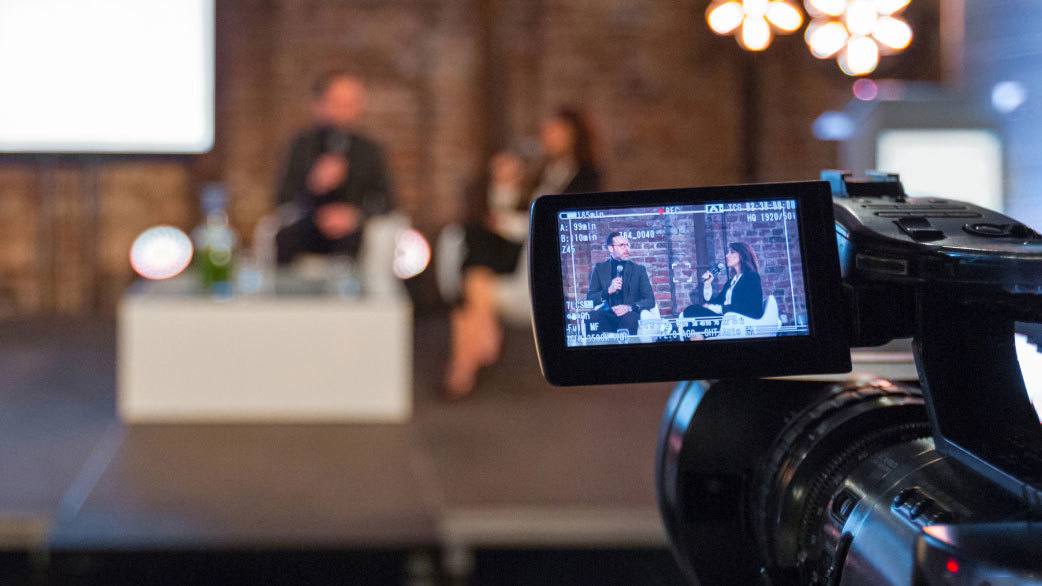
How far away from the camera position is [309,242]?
5.18 m

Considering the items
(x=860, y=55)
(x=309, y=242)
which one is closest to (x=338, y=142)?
(x=309, y=242)

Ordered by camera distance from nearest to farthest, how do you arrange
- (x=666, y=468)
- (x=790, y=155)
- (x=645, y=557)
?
(x=666, y=468), (x=645, y=557), (x=790, y=155)

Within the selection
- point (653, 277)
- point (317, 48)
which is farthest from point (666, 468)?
point (317, 48)

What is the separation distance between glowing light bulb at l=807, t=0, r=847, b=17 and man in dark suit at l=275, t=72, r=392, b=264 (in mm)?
1840

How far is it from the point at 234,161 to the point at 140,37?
88 cm

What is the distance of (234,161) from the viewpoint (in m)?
6.79

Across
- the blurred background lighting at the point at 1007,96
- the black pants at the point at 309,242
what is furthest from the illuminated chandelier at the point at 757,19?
the black pants at the point at 309,242

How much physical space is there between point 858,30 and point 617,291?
3.50 metres

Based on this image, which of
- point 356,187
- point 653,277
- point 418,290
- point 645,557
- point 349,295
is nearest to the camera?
point 653,277

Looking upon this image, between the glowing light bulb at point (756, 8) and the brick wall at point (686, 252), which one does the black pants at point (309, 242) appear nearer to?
the glowing light bulb at point (756, 8)

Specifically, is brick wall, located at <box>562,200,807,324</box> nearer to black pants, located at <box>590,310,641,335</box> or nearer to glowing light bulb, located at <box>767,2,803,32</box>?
black pants, located at <box>590,310,641,335</box>

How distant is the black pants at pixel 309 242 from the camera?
16.8ft

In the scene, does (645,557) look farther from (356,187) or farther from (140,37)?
(140,37)

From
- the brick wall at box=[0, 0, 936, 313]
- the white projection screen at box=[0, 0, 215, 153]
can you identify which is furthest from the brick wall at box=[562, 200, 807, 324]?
the brick wall at box=[0, 0, 936, 313]
